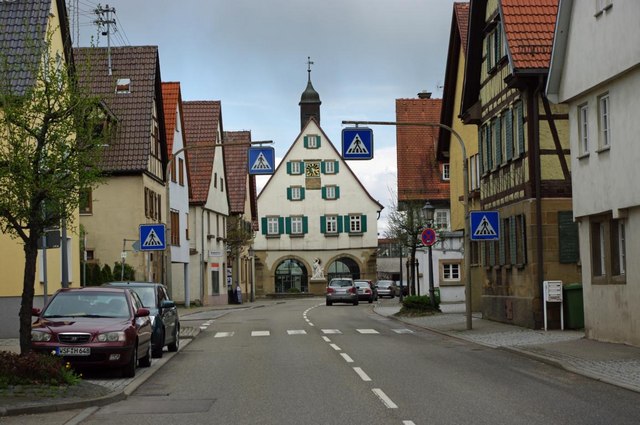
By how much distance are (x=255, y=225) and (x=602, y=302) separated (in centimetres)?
6147

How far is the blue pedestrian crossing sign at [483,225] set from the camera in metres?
26.4

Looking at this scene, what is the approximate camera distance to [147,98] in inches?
1849

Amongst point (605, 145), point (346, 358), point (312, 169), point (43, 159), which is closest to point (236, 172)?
point (312, 169)

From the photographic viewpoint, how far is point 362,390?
14406 millimetres

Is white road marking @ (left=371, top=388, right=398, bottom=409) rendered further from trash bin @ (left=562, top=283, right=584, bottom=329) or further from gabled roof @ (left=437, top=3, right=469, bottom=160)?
gabled roof @ (left=437, top=3, right=469, bottom=160)

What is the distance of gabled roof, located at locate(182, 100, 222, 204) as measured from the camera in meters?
63.7

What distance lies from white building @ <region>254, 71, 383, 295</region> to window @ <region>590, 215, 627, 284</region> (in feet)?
216

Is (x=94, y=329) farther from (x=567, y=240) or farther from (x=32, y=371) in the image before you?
(x=567, y=240)

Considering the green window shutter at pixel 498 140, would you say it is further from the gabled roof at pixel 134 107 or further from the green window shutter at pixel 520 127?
the gabled roof at pixel 134 107

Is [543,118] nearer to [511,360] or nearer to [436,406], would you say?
[511,360]

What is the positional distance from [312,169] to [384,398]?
77186mm

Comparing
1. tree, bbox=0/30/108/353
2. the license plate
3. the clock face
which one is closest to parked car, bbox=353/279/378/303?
the clock face

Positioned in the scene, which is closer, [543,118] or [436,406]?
[436,406]

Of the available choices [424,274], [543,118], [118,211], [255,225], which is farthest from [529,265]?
[255,225]
